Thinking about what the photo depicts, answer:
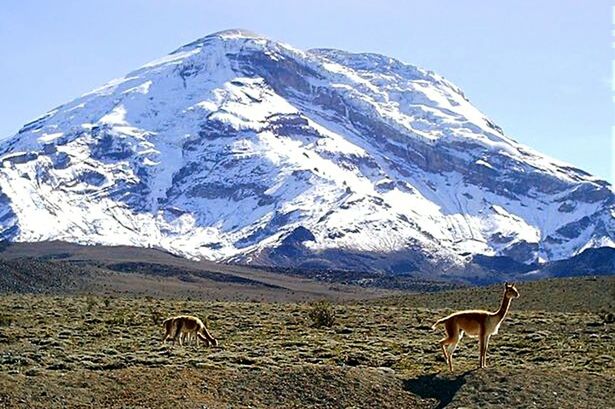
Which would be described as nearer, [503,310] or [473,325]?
[473,325]

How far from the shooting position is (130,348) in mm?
26734

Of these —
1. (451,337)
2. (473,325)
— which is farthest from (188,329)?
(473,325)

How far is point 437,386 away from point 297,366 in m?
3.80

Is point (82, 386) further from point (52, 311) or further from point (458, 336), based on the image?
point (52, 311)

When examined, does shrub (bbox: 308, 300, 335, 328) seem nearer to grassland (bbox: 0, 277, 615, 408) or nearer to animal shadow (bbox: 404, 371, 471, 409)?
grassland (bbox: 0, 277, 615, 408)

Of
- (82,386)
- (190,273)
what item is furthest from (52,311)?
(190,273)

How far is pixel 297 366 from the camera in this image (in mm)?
22359

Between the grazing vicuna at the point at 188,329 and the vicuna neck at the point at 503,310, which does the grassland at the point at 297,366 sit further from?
the vicuna neck at the point at 503,310

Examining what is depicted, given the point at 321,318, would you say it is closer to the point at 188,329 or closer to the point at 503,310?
the point at 188,329

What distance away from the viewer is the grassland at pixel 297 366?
19.5 meters

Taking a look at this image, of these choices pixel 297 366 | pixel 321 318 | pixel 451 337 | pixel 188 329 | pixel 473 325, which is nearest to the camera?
pixel 473 325

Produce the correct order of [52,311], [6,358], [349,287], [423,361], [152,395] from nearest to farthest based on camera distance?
[152,395] < [6,358] < [423,361] < [52,311] < [349,287]

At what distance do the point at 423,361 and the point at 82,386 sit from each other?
10047 mm

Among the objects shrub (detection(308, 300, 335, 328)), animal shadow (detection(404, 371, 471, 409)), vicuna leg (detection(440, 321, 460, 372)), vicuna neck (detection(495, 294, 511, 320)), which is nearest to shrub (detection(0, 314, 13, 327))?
shrub (detection(308, 300, 335, 328))
